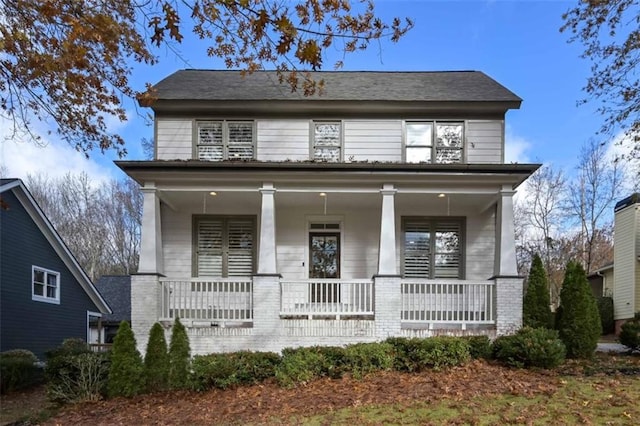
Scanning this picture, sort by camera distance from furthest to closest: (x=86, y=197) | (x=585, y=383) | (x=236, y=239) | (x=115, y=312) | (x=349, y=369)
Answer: (x=86, y=197) < (x=115, y=312) < (x=236, y=239) < (x=349, y=369) < (x=585, y=383)

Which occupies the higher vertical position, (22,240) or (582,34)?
(582,34)

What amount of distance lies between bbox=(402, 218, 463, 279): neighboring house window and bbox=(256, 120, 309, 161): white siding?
3440 millimetres

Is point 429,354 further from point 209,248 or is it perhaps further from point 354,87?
point 354,87

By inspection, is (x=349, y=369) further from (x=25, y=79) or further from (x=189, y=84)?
(x=189, y=84)

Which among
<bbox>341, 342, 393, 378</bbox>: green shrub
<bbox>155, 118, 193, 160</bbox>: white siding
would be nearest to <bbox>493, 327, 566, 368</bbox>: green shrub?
<bbox>341, 342, 393, 378</bbox>: green shrub

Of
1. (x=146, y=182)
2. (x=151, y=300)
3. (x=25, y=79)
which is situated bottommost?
(x=151, y=300)

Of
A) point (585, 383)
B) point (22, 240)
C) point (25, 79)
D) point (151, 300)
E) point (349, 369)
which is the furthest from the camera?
point (22, 240)

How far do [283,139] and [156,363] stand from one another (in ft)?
20.6

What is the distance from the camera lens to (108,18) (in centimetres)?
577

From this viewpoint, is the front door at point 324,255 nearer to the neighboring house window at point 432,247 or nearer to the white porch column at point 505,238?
the neighboring house window at point 432,247

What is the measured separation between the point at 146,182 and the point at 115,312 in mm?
16458

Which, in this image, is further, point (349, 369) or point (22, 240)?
point (22, 240)

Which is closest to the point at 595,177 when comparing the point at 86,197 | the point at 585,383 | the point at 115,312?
the point at 585,383

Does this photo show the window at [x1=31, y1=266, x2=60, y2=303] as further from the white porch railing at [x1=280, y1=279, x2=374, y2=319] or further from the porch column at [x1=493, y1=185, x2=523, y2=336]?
the porch column at [x1=493, y1=185, x2=523, y2=336]
